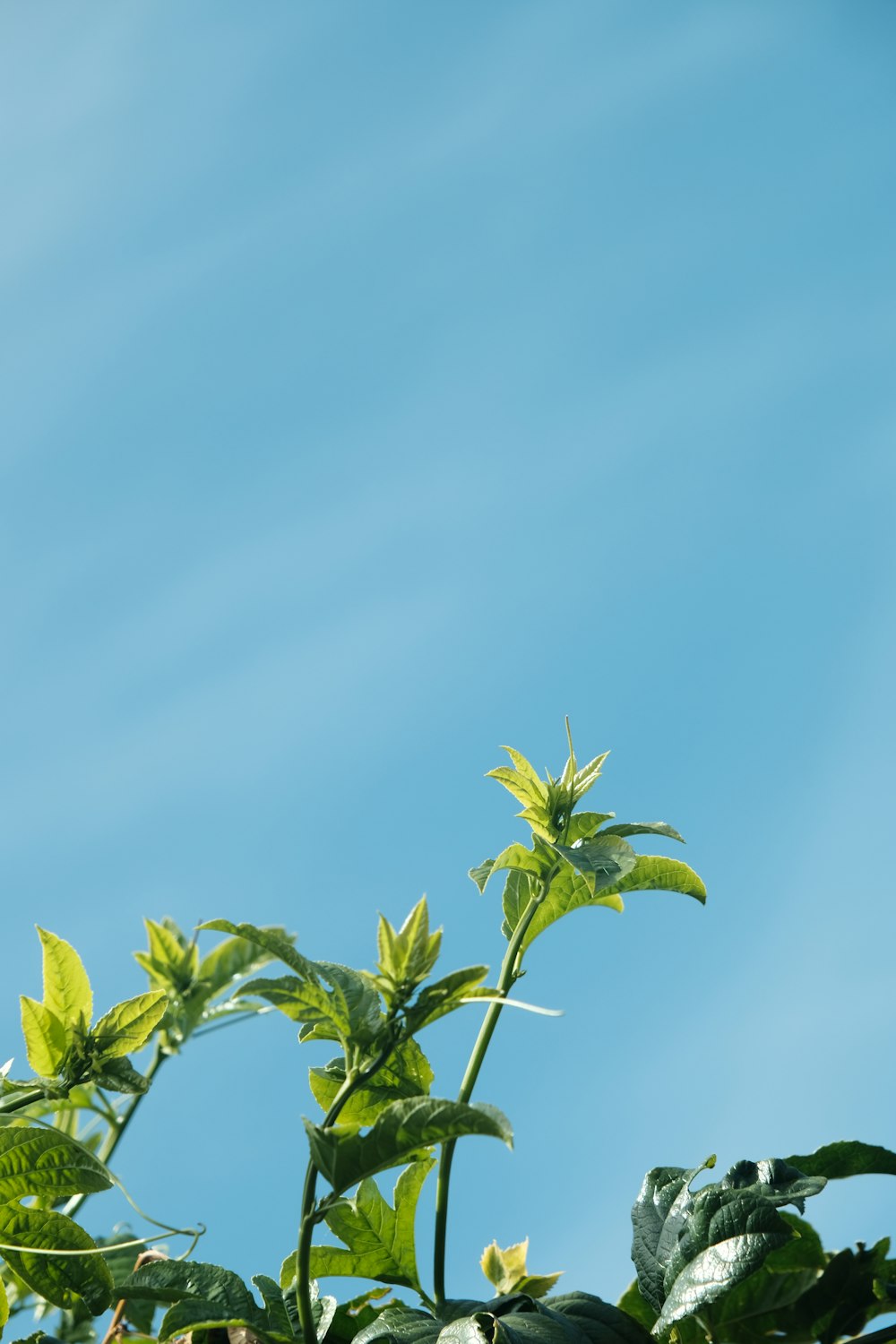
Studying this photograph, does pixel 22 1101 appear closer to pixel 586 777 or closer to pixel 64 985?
pixel 64 985

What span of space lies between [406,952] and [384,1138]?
5.3 inches

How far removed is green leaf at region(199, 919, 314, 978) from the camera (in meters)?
0.88

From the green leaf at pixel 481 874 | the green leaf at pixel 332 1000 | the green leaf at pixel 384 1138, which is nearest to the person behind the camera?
the green leaf at pixel 384 1138

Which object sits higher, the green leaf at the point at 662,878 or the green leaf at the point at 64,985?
the green leaf at the point at 662,878

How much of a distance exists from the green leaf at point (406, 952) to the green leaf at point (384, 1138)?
0.10 m

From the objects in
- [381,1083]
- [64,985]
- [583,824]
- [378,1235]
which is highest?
[583,824]

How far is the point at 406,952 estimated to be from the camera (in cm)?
89

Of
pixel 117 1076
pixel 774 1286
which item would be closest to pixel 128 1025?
pixel 117 1076

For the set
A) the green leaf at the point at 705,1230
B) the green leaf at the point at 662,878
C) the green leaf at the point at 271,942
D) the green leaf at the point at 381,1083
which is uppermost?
the green leaf at the point at 662,878

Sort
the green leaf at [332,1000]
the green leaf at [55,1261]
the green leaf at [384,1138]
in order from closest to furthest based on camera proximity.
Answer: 1. the green leaf at [384,1138]
2. the green leaf at [332,1000]
3. the green leaf at [55,1261]

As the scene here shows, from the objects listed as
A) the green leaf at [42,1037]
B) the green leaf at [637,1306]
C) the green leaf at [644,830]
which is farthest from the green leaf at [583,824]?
the green leaf at [42,1037]

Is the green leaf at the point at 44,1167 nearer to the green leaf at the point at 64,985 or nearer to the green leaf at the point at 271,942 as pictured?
the green leaf at the point at 64,985

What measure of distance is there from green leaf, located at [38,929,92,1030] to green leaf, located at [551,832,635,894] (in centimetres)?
46

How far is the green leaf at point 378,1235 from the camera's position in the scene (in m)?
1.09
